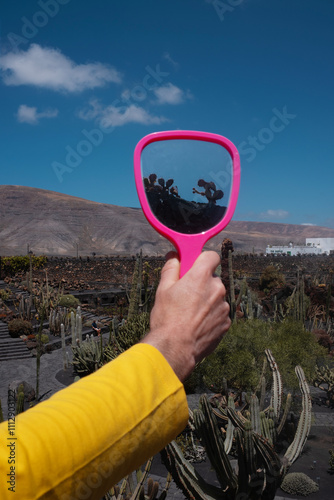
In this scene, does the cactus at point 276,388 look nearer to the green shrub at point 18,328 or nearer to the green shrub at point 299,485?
the green shrub at point 299,485

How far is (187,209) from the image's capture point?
5.17ft

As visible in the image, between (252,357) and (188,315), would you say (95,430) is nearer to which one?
(188,315)

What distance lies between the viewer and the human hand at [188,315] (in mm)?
1064

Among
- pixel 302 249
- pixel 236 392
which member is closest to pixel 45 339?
pixel 236 392

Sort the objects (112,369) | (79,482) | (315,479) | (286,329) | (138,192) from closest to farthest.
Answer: (79,482) < (112,369) < (138,192) < (315,479) < (286,329)

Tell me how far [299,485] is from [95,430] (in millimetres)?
7150

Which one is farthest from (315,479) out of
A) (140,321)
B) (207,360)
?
Answer: (140,321)

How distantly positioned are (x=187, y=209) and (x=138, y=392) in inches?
31.3

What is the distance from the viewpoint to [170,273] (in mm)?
1229

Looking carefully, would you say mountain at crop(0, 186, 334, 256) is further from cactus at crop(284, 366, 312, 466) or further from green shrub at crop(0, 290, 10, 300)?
cactus at crop(284, 366, 312, 466)

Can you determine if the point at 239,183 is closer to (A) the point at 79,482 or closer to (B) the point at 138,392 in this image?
(B) the point at 138,392

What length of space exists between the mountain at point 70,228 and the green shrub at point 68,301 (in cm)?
6452

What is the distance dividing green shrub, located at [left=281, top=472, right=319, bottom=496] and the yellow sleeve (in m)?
6.93

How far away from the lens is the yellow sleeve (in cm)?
80
